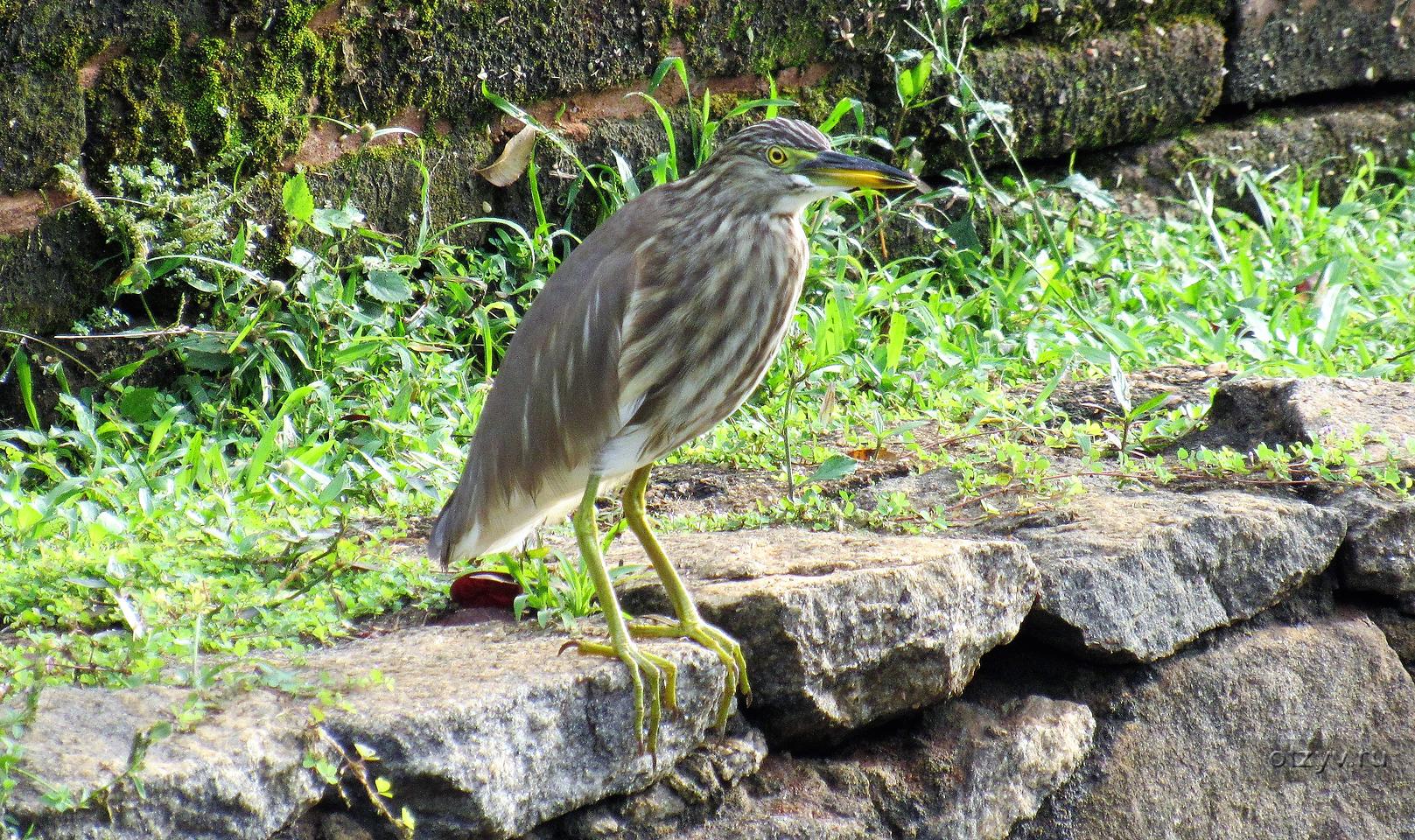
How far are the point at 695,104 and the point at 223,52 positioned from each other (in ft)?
5.47

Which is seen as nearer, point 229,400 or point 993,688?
point 993,688

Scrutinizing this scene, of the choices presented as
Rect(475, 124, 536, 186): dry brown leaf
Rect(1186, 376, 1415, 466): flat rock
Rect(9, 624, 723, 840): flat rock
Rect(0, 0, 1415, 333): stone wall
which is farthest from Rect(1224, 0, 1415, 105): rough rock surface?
Rect(9, 624, 723, 840): flat rock

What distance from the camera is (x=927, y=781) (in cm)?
274

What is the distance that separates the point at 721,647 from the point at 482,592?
554 millimetres

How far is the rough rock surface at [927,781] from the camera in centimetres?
256

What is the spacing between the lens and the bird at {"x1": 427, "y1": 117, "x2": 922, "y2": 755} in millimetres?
2684

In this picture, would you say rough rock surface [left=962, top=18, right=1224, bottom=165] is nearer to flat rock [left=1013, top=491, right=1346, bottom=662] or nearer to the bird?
flat rock [left=1013, top=491, right=1346, bottom=662]

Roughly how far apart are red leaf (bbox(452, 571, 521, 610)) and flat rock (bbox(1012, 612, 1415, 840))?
1157 mm

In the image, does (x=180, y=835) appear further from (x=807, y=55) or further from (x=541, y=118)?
(x=807, y=55)

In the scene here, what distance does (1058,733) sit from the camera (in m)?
2.87

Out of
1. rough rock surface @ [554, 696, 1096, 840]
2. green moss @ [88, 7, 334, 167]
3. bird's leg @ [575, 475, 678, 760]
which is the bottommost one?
rough rock surface @ [554, 696, 1096, 840]

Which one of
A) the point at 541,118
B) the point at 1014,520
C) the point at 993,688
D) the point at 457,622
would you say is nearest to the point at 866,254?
the point at 541,118

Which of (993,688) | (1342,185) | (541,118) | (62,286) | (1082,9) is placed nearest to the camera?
(993,688)

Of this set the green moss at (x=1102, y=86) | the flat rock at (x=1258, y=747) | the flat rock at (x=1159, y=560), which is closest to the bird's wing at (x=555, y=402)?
the flat rock at (x=1159, y=560)
